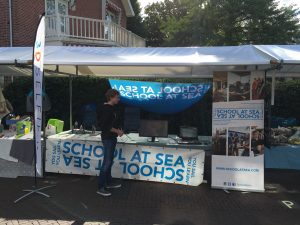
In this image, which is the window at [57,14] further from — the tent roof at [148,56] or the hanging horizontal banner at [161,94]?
the tent roof at [148,56]

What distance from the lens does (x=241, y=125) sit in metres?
6.02

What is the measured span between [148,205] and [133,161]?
1.27 metres

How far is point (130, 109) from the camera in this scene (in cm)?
823

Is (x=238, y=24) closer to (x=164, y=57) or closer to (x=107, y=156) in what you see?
(x=164, y=57)

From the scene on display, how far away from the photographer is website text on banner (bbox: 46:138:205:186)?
20.7 ft

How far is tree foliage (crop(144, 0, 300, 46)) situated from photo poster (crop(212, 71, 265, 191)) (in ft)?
53.5

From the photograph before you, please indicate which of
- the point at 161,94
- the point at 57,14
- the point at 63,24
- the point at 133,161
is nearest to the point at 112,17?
the point at 63,24

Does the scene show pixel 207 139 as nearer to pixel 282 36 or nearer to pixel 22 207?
pixel 22 207

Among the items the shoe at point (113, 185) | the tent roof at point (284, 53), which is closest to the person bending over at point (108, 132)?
the shoe at point (113, 185)

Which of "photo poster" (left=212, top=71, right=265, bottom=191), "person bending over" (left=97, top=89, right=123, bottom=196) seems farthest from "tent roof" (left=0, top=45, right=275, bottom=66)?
"person bending over" (left=97, top=89, right=123, bottom=196)

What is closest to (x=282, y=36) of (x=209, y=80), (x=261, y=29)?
(x=261, y=29)

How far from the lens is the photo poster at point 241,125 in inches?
235

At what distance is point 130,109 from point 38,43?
11.0 feet

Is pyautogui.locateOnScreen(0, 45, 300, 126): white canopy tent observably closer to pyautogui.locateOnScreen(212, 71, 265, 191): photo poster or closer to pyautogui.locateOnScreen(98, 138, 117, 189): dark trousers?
pyautogui.locateOnScreen(212, 71, 265, 191): photo poster
